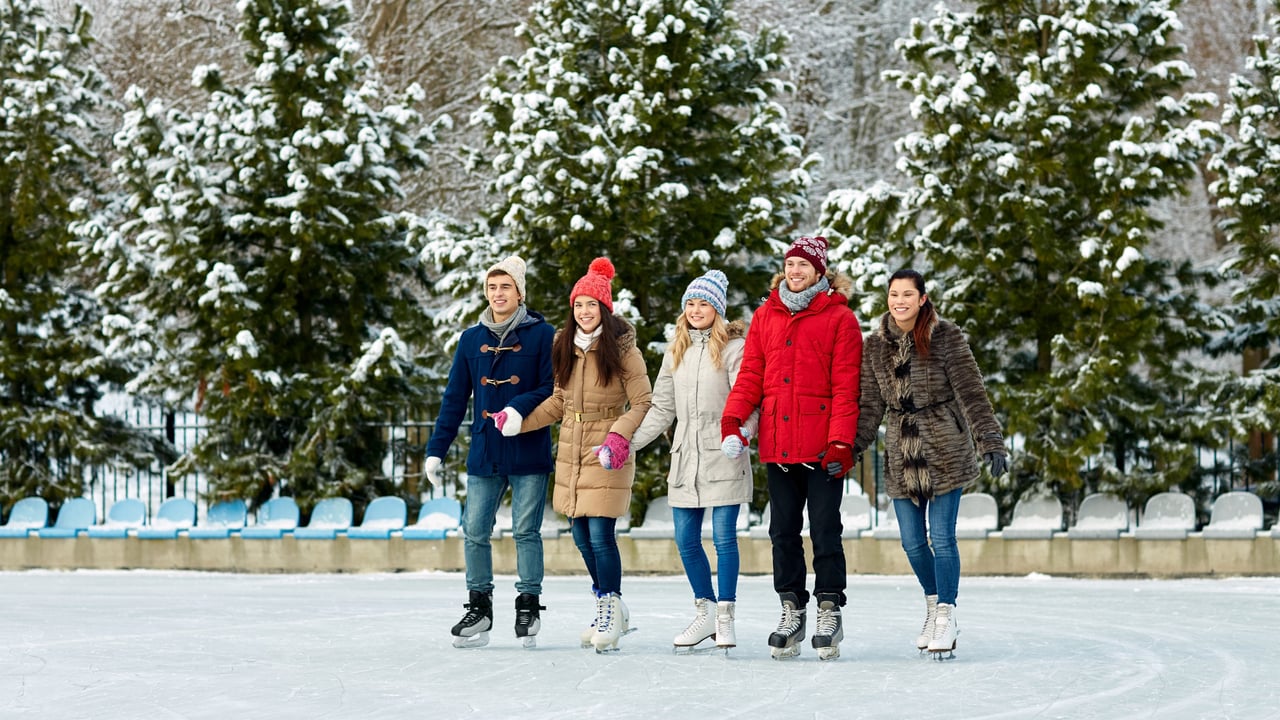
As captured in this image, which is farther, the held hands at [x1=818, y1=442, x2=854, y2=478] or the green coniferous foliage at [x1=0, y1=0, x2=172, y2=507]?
the green coniferous foliage at [x1=0, y1=0, x2=172, y2=507]

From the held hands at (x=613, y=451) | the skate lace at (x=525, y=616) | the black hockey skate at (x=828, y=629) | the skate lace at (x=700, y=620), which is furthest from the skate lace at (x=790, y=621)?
the skate lace at (x=525, y=616)

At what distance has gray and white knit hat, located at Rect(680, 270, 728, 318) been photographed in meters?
8.16

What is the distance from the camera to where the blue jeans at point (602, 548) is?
8.12 metres

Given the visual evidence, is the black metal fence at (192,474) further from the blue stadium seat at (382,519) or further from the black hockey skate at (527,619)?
the black hockey skate at (527,619)

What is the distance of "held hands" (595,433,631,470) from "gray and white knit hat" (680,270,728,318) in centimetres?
75

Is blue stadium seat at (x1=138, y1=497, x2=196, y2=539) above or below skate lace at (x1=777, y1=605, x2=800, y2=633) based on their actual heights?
above

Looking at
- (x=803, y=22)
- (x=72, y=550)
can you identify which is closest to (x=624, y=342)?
(x=72, y=550)

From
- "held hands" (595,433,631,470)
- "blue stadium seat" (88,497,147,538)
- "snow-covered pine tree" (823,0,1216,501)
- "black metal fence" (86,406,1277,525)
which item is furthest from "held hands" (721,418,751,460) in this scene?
"blue stadium seat" (88,497,147,538)

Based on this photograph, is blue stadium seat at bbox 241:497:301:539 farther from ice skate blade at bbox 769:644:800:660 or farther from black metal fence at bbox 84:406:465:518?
ice skate blade at bbox 769:644:800:660

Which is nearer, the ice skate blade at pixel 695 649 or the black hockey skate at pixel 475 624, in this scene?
the ice skate blade at pixel 695 649

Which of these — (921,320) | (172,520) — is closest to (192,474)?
(172,520)

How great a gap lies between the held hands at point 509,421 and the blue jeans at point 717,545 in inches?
A: 34.2

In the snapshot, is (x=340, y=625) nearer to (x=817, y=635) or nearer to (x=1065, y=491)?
(x=817, y=635)

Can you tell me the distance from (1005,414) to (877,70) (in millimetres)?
11389
